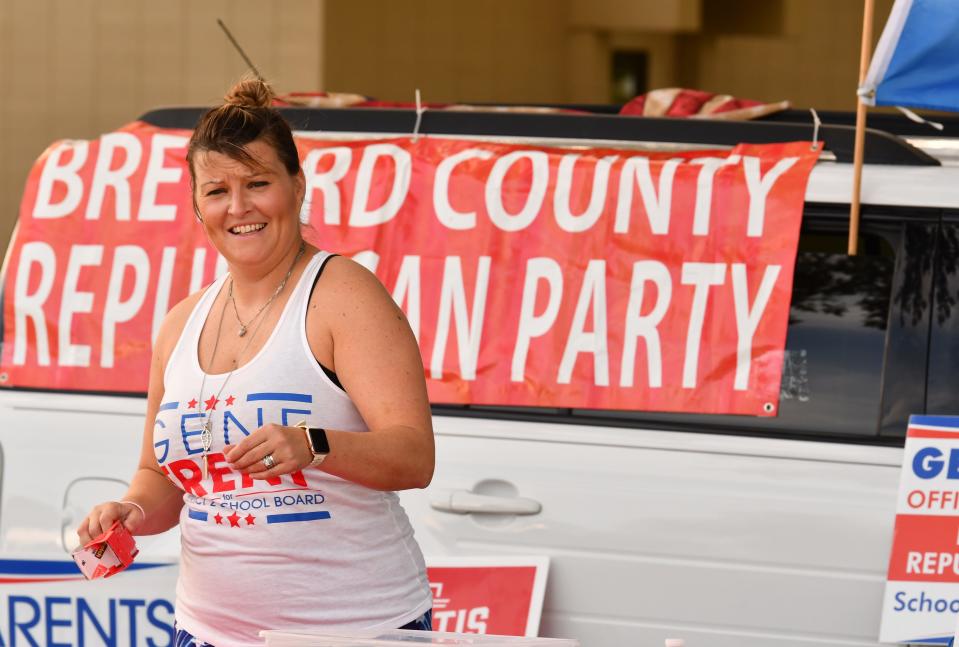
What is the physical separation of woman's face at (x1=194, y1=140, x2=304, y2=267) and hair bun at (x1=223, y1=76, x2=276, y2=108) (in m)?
0.10

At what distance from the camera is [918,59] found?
11.7 ft

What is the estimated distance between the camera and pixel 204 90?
9250mm

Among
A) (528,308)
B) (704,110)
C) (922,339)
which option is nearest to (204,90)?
(704,110)

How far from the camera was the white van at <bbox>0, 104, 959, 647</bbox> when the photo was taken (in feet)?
11.1

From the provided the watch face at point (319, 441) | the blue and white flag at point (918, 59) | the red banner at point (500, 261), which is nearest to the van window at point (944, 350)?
the red banner at point (500, 261)

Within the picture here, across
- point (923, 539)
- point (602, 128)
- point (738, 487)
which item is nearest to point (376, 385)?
point (738, 487)

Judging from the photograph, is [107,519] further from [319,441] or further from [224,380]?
[319,441]

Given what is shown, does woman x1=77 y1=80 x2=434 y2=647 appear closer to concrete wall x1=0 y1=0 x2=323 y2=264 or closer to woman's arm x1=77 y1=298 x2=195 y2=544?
woman's arm x1=77 y1=298 x2=195 y2=544

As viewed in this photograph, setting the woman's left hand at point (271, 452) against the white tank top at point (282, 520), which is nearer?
the woman's left hand at point (271, 452)

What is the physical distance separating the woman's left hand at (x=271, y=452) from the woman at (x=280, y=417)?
5.1 inches

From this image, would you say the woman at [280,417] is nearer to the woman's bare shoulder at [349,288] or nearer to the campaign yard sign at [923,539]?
the woman's bare shoulder at [349,288]

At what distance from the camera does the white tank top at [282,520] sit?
2.38 metres

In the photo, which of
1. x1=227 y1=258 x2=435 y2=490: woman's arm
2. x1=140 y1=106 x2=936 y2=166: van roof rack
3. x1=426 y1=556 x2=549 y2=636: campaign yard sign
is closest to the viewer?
x1=227 y1=258 x2=435 y2=490: woman's arm

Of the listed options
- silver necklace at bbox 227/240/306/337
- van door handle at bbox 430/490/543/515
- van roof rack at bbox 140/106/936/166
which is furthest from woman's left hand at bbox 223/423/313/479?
van roof rack at bbox 140/106/936/166
